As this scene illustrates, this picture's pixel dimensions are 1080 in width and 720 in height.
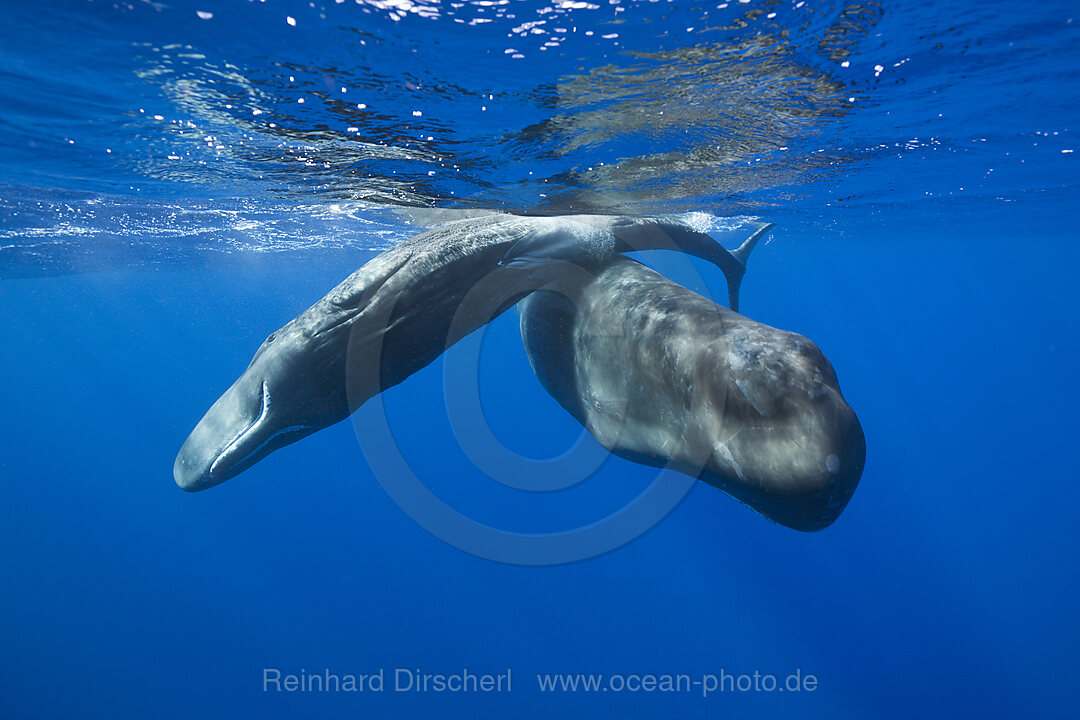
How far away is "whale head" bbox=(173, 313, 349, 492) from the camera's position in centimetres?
382

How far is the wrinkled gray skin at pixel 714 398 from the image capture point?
269 cm

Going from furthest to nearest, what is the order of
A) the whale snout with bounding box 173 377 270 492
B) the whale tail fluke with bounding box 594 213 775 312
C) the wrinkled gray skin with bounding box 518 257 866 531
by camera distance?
the whale tail fluke with bounding box 594 213 775 312, the whale snout with bounding box 173 377 270 492, the wrinkled gray skin with bounding box 518 257 866 531

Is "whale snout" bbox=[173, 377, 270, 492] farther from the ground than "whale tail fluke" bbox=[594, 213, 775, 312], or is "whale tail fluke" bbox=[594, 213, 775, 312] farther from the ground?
"whale tail fluke" bbox=[594, 213, 775, 312]

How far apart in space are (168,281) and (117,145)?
114 ft

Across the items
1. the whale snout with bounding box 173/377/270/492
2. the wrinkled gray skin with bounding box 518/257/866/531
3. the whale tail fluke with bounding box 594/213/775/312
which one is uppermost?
the whale tail fluke with bounding box 594/213/775/312

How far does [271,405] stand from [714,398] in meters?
3.17

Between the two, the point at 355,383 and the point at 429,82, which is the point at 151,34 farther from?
the point at 355,383

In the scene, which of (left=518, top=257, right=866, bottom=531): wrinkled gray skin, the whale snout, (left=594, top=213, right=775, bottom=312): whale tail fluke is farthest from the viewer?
(left=594, top=213, right=775, bottom=312): whale tail fluke

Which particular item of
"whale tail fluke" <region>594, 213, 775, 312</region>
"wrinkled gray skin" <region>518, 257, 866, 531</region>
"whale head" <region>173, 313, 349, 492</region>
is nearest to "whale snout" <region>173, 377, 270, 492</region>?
"whale head" <region>173, 313, 349, 492</region>

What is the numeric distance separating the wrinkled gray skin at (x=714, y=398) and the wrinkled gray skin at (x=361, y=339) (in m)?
1.12

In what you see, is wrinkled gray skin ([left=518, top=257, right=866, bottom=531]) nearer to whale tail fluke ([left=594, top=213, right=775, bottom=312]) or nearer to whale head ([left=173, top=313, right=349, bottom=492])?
whale tail fluke ([left=594, top=213, right=775, bottom=312])

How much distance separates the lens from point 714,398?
3.14m

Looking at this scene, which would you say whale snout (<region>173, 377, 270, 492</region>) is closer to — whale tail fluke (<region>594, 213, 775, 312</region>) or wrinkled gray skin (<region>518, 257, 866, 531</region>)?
wrinkled gray skin (<region>518, 257, 866, 531</region>)

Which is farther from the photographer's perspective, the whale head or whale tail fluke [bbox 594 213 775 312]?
whale tail fluke [bbox 594 213 775 312]
